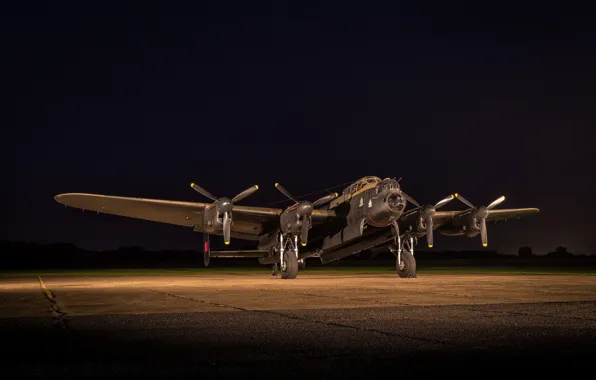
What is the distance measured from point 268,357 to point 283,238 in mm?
27689

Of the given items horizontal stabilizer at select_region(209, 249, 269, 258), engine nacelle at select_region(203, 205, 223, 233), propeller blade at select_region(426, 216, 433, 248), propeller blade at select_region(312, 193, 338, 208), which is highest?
propeller blade at select_region(312, 193, 338, 208)

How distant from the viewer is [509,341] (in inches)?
366

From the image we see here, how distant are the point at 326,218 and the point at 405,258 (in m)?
4.86

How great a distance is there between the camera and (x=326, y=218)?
35781 mm

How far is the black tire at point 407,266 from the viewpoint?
3512 cm

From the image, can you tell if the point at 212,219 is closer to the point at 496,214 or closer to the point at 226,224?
the point at 226,224

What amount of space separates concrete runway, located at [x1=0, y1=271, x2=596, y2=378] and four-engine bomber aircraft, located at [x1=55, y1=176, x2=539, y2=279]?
1607 centimetres

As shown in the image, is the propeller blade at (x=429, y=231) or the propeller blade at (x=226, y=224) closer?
the propeller blade at (x=226, y=224)

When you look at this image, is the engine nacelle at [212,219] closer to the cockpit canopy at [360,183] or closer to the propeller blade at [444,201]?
the cockpit canopy at [360,183]

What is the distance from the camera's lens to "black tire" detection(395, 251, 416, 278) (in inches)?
1383

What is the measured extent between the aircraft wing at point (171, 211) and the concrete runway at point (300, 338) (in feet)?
56.1

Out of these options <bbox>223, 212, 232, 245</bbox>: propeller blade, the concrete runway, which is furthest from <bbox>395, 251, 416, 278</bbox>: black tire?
the concrete runway

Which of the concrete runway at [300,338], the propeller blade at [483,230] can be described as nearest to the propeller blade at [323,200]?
the propeller blade at [483,230]

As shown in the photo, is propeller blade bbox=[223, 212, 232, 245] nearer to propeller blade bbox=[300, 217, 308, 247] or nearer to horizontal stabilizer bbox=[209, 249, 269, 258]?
propeller blade bbox=[300, 217, 308, 247]
